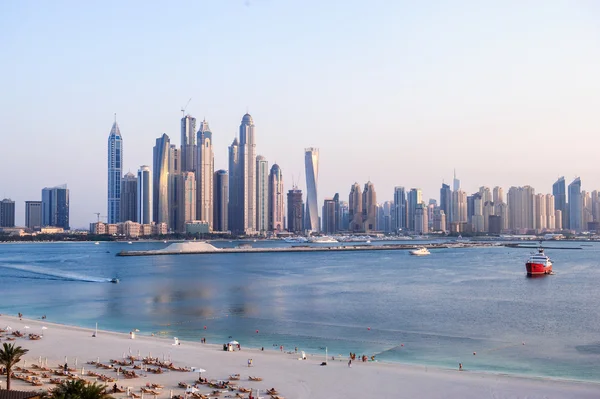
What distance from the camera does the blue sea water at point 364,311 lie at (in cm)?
2128

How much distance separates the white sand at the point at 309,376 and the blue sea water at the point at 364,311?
6.40ft

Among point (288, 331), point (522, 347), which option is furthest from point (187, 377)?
point (522, 347)

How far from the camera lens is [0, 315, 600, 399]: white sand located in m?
15.2

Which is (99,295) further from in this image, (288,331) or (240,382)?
(240,382)

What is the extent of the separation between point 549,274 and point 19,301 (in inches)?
1684

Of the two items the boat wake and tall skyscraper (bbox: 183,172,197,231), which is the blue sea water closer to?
the boat wake

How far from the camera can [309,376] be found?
16.7 metres

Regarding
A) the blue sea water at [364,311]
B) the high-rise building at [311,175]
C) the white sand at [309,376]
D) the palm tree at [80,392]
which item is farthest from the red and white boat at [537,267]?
the high-rise building at [311,175]

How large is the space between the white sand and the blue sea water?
1.95 metres

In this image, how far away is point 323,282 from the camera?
46500 millimetres

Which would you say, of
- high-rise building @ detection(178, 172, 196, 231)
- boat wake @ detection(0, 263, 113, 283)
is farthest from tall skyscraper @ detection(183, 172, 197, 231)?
boat wake @ detection(0, 263, 113, 283)

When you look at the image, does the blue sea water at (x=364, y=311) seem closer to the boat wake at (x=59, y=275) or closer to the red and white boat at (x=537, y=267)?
the boat wake at (x=59, y=275)

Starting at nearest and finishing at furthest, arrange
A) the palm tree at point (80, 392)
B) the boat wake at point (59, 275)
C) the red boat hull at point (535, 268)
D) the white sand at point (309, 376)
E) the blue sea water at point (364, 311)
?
1. the palm tree at point (80, 392)
2. the white sand at point (309, 376)
3. the blue sea water at point (364, 311)
4. the boat wake at point (59, 275)
5. the red boat hull at point (535, 268)

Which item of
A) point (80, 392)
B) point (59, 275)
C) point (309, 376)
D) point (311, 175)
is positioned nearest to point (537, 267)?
point (309, 376)
